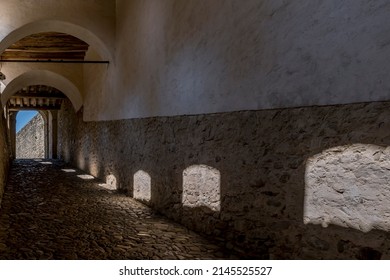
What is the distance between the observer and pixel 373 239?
2.21 m

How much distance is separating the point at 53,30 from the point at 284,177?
7434 millimetres

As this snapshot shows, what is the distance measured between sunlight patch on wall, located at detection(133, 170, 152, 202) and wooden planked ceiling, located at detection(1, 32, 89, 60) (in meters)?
6.06

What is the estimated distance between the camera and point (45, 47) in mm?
10086

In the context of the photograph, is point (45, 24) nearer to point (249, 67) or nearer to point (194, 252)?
point (249, 67)

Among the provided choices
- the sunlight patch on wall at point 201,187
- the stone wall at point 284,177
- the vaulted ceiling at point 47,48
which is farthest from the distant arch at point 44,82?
the sunlight patch on wall at point 201,187

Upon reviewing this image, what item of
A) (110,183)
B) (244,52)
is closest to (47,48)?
(110,183)

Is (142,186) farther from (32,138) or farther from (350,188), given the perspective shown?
(32,138)

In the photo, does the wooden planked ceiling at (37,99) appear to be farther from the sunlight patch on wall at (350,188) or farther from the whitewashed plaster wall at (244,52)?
the sunlight patch on wall at (350,188)

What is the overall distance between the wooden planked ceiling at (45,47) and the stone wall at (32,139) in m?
18.4

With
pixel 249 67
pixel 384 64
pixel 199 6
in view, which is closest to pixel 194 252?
pixel 249 67

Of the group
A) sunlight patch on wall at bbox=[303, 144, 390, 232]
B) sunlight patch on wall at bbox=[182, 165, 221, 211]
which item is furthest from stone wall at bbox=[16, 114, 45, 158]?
sunlight patch on wall at bbox=[303, 144, 390, 232]

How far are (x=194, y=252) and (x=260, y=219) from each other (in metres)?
0.85

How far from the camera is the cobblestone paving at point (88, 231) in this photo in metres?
3.35

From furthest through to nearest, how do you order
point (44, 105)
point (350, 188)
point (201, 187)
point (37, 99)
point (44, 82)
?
point (44, 105)
point (37, 99)
point (44, 82)
point (201, 187)
point (350, 188)
